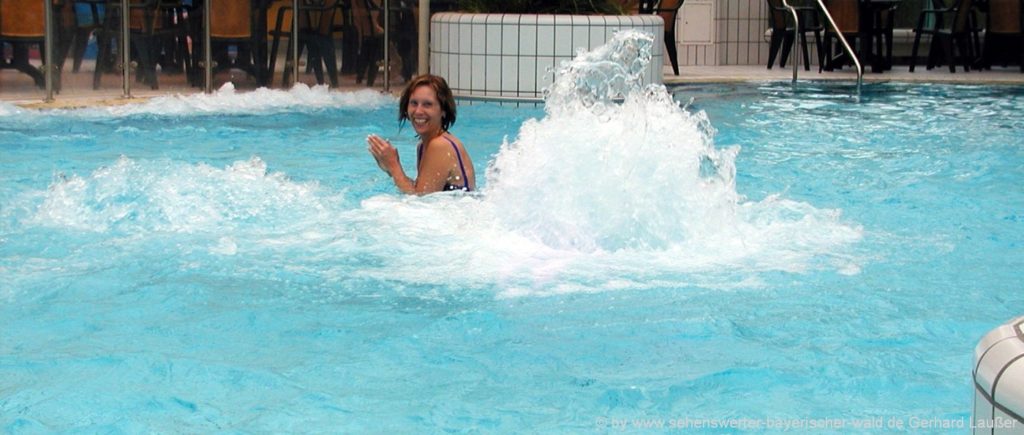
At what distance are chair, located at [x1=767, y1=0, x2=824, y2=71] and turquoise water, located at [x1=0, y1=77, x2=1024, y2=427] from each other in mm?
7277

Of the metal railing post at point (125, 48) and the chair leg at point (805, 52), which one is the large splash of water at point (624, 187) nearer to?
the metal railing post at point (125, 48)

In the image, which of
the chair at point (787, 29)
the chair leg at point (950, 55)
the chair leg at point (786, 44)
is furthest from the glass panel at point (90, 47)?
the chair leg at point (950, 55)

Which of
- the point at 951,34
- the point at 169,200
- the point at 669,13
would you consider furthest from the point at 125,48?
the point at 951,34

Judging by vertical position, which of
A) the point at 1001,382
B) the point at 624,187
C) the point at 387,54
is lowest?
the point at 624,187

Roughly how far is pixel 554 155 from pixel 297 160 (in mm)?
2955

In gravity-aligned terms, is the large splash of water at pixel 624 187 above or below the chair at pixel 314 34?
below

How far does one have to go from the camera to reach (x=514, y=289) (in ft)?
14.8

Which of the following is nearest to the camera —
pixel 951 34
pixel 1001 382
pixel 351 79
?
pixel 1001 382

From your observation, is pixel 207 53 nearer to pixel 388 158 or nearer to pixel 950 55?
pixel 388 158

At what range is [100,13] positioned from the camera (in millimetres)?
10039

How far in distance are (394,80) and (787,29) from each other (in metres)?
5.55

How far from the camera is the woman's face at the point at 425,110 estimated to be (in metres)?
5.66

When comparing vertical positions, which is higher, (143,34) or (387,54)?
(143,34)

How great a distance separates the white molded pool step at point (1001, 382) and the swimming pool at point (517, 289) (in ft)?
6.09
